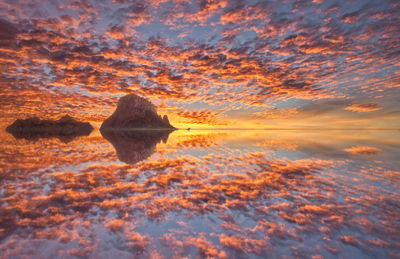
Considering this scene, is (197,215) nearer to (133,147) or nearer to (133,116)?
(133,147)

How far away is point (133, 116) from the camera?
169 meters

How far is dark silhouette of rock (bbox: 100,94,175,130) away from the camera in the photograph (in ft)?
549

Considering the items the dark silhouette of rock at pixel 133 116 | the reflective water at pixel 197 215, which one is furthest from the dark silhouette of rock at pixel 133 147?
the dark silhouette of rock at pixel 133 116

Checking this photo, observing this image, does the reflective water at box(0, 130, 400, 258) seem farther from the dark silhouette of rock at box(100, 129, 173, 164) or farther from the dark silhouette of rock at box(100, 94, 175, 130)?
the dark silhouette of rock at box(100, 94, 175, 130)

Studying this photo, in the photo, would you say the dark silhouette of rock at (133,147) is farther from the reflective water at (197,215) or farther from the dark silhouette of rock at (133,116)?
the dark silhouette of rock at (133,116)

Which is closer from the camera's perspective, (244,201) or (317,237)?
(317,237)

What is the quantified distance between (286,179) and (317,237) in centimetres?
296

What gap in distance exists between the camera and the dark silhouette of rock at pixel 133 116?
16725 centimetres

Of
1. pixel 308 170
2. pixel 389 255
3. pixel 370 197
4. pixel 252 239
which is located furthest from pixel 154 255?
pixel 308 170

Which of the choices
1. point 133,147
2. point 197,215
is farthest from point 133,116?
point 197,215

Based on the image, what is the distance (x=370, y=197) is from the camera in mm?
3891

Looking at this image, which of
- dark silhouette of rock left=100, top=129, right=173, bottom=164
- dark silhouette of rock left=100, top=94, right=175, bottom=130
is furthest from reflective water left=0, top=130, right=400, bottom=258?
dark silhouette of rock left=100, top=94, right=175, bottom=130

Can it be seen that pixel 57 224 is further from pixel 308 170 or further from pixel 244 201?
pixel 308 170

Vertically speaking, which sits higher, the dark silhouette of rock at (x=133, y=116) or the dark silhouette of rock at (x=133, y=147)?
the dark silhouette of rock at (x=133, y=116)
